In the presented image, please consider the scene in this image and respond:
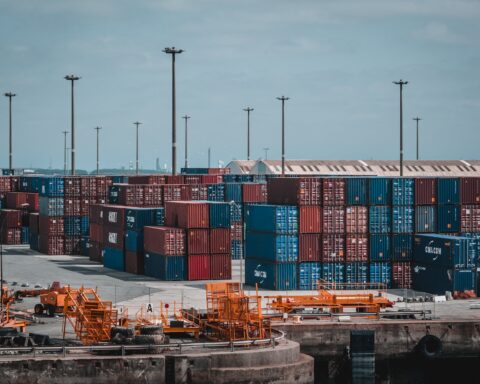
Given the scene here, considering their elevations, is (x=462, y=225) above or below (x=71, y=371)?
above

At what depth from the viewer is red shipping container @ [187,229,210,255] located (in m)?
93.2

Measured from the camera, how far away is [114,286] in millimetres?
90438

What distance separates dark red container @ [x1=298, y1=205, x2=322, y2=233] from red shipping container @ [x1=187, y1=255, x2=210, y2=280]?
1137 cm

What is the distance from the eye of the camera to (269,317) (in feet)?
217

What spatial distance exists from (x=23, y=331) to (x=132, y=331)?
941cm

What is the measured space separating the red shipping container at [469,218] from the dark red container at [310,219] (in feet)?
38.5

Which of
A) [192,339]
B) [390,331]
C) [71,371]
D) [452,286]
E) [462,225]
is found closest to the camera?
[71,371]

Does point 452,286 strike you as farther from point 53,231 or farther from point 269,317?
point 53,231

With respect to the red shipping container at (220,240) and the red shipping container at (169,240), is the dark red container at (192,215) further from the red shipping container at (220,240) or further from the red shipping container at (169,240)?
the red shipping container at (220,240)

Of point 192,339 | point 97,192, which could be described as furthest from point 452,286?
point 97,192

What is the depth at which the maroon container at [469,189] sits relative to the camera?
89.5 metres

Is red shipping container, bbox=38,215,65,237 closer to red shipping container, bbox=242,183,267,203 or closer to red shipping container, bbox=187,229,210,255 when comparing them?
red shipping container, bbox=242,183,267,203

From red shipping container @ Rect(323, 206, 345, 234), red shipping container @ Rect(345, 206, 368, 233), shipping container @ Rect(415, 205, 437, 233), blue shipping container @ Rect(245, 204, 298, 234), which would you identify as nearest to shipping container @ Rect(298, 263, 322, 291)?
red shipping container @ Rect(323, 206, 345, 234)

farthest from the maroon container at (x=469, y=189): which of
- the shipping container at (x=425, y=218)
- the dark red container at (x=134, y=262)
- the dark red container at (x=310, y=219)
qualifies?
the dark red container at (x=134, y=262)
